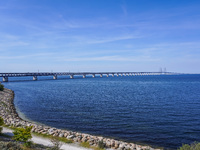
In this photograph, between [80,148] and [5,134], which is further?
[5,134]

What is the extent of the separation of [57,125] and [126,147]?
14152 millimetres

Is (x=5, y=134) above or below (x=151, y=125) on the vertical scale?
above

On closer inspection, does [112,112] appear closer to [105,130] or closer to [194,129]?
[105,130]

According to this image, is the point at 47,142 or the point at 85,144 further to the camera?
the point at 47,142

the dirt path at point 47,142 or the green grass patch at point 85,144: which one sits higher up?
the dirt path at point 47,142

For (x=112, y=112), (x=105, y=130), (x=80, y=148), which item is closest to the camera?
(x=80, y=148)

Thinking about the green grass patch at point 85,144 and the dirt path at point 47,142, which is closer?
the dirt path at point 47,142

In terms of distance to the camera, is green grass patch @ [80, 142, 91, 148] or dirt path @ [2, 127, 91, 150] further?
green grass patch @ [80, 142, 91, 148]

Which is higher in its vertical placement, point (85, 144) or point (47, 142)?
point (47, 142)

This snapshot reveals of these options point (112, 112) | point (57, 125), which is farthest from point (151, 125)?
point (57, 125)

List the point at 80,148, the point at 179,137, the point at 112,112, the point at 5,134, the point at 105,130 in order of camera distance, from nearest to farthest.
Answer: the point at 80,148 < the point at 5,134 < the point at 179,137 < the point at 105,130 < the point at 112,112

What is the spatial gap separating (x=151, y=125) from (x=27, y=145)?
18.2m

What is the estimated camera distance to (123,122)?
92.9 ft

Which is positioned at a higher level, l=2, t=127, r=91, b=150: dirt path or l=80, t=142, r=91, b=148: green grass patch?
l=2, t=127, r=91, b=150: dirt path
